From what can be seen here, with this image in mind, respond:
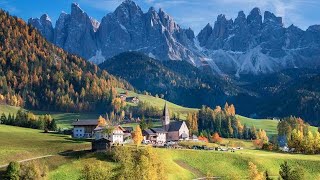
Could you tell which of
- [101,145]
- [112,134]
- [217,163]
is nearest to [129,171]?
[101,145]

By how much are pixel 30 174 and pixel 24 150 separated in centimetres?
2908

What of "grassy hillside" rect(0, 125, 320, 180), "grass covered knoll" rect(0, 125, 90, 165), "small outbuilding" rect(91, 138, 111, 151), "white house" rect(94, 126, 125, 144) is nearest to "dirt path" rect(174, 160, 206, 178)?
"grassy hillside" rect(0, 125, 320, 180)

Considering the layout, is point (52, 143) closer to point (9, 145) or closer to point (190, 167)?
point (9, 145)

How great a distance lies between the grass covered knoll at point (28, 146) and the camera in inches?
5241

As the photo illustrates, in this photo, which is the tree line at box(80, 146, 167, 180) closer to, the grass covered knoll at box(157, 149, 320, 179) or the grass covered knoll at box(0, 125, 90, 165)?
the grass covered knoll at box(0, 125, 90, 165)

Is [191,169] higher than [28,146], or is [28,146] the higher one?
[28,146]

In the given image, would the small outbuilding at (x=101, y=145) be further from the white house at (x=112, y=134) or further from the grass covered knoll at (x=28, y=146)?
the white house at (x=112, y=134)

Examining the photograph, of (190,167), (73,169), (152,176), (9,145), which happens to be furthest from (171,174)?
(9,145)

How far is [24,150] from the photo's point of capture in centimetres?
13850

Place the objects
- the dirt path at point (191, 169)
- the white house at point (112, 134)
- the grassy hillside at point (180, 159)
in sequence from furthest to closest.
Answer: the white house at point (112, 134) < the dirt path at point (191, 169) < the grassy hillside at point (180, 159)

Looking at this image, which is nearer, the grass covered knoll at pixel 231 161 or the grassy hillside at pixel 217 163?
the grassy hillside at pixel 217 163

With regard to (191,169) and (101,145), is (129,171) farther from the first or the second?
(191,169)

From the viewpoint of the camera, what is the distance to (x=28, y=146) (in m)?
147

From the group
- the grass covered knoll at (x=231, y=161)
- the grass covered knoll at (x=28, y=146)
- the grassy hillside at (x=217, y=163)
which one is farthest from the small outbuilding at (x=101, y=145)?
the grass covered knoll at (x=231, y=161)
